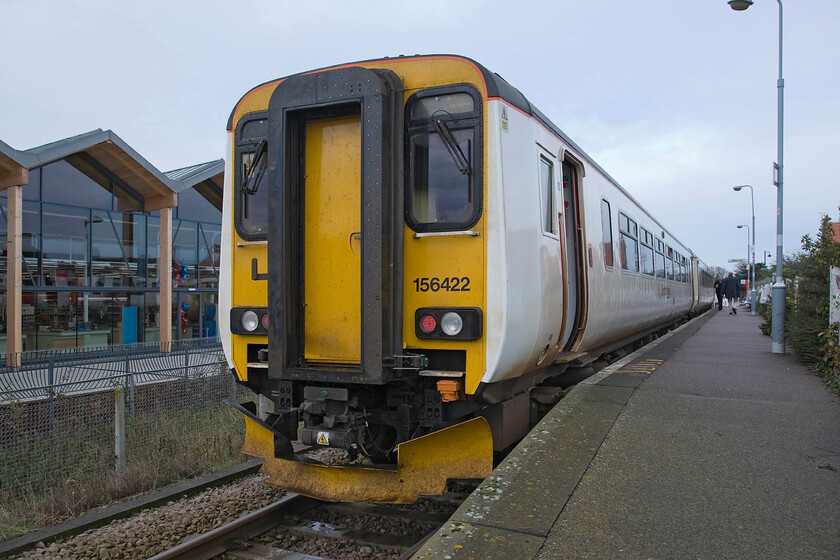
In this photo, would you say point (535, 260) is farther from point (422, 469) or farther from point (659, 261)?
point (659, 261)

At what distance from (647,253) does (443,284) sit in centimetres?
785

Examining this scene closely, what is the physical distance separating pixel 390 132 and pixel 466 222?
812 mm

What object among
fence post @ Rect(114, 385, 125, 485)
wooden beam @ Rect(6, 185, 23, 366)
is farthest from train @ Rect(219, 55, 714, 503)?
wooden beam @ Rect(6, 185, 23, 366)

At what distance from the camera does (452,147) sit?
4.43 meters

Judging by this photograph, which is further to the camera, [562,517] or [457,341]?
[457,341]

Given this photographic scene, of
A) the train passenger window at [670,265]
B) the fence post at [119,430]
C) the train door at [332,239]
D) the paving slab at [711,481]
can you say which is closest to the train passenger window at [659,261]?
the train passenger window at [670,265]

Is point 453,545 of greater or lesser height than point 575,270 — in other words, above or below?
below

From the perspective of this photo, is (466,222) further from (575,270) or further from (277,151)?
(575,270)

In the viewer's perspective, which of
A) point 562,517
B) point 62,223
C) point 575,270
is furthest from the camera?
point 62,223

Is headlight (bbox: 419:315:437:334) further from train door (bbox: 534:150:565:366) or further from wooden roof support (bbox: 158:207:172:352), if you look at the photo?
wooden roof support (bbox: 158:207:172:352)

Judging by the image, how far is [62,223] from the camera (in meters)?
16.3

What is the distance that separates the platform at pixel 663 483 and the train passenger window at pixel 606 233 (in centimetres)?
151

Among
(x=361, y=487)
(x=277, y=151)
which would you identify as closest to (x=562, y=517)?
(x=361, y=487)

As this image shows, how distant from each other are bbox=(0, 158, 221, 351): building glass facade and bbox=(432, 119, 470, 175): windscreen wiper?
13.8 m
